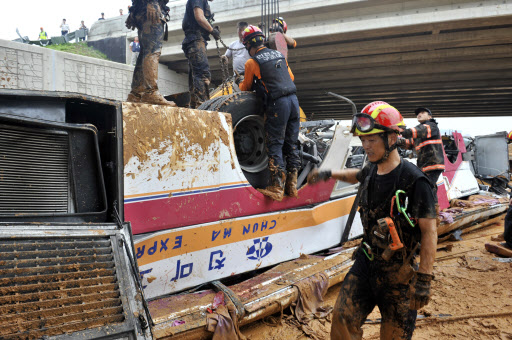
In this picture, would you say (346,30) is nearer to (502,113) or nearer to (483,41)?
(483,41)

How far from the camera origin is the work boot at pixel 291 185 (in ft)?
11.6

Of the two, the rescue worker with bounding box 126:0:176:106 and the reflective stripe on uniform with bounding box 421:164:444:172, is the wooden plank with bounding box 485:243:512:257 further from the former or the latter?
the rescue worker with bounding box 126:0:176:106

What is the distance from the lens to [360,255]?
8.00 feet

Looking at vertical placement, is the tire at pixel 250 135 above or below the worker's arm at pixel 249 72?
below

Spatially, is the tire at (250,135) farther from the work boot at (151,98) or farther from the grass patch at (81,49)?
the grass patch at (81,49)

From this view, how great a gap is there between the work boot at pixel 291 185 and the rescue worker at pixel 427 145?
9.51 ft

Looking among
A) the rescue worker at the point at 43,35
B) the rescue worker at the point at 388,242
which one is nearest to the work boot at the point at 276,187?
the rescue worker at the point at 388,242

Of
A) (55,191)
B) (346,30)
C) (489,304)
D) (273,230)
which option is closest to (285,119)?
(273,230)

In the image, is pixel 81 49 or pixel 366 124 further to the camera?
pixel 81 49

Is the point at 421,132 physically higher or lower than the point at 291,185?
higher

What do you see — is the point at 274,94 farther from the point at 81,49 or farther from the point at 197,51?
the point at 81,49

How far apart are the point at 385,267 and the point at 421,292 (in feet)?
0.80

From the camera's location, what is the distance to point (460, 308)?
143 inches

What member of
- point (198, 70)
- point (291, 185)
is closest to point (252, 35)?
point (198, 70)
